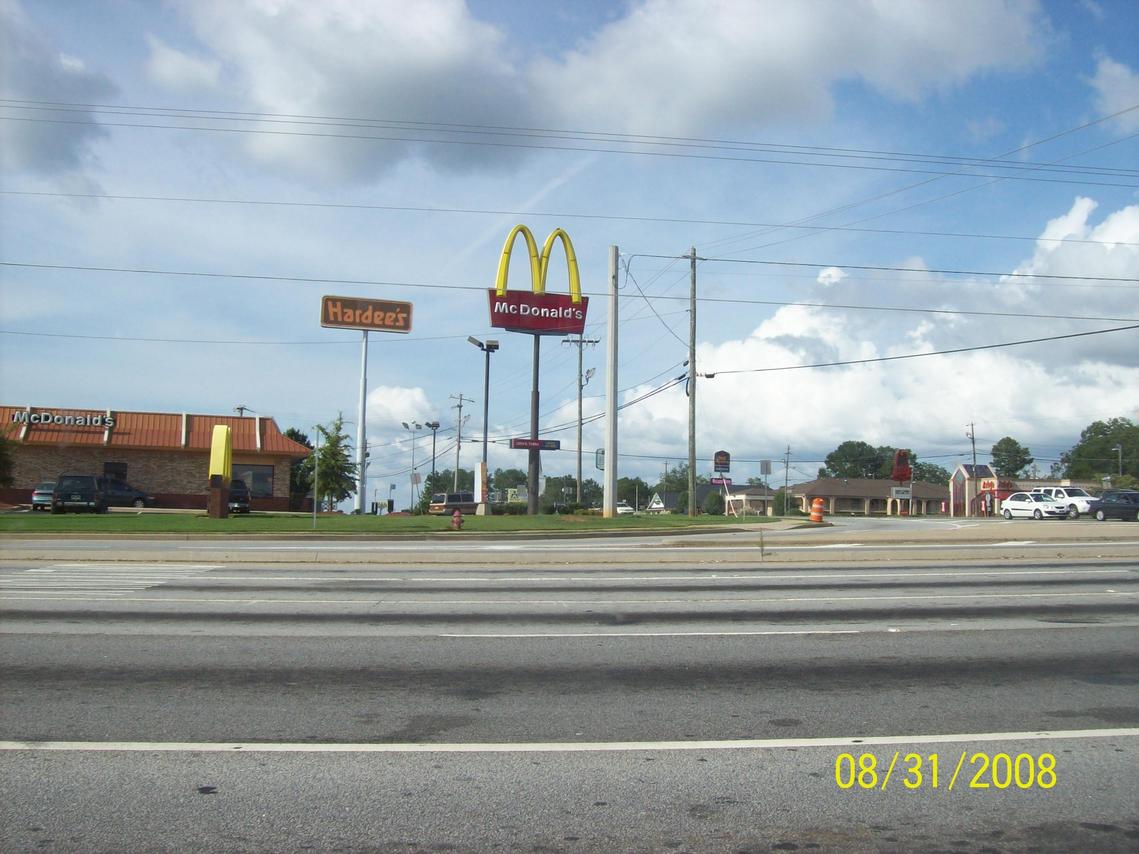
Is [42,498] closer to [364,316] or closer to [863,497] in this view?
[364,316]

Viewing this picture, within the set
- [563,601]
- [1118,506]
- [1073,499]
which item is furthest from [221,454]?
[1073,499]

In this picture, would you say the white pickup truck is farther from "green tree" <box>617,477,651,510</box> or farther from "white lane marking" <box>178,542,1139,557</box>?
"green tree" <box>617,477,651,510</box>

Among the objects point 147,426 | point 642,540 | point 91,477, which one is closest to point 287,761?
point 642,540

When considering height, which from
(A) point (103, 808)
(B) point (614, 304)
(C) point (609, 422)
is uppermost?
(B) point (614, 304)

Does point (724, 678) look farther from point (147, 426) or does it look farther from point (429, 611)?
point (147, 426)

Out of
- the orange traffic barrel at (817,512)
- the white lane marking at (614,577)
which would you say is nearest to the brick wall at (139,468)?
the orange traffic barrel at (817,512)

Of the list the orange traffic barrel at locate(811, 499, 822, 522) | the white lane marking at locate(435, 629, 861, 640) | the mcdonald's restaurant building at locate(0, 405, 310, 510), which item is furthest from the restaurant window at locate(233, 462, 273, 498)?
the white lane marking at locate(435, 629, 861, 640)

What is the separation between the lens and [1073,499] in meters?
51.0

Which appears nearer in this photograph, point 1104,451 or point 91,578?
point 91,578

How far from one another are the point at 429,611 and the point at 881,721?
6.95 metres

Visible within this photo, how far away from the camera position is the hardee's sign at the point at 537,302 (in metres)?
41.2

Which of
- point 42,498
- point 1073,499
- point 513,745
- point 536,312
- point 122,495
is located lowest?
point 513,745

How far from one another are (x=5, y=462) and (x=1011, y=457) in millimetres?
146953

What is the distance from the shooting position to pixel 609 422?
41.0 meters
